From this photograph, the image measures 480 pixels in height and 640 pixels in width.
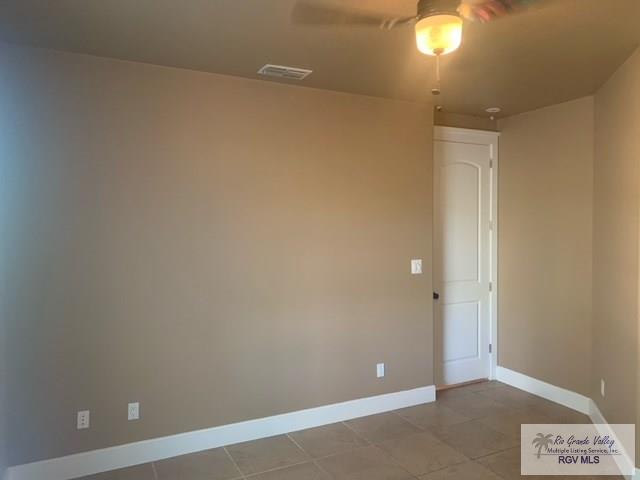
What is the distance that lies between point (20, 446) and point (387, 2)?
3.16 metres

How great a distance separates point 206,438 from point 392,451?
1294 millimetres

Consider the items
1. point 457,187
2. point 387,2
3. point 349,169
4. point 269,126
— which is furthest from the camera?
point 457,187

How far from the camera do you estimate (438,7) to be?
6.21 ft

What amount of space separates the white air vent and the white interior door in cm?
168

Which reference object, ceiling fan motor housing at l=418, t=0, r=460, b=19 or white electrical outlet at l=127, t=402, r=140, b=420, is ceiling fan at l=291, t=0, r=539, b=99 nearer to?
ceiling fan motor housing at l=418, t=0, r=460, b=19

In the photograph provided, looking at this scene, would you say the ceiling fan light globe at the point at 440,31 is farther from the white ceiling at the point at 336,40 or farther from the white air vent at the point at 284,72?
the white air vent at the point at 284,72

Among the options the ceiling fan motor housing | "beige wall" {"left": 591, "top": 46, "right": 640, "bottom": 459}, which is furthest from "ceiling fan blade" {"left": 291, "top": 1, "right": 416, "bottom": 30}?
"beige wall" {"left": 591, "top": 46, "right": 640, "bottom": 459}

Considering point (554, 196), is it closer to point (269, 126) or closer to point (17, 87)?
point (269, 126)

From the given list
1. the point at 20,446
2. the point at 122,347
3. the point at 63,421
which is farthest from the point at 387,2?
the point at 20,446

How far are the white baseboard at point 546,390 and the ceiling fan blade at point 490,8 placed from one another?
320 cm

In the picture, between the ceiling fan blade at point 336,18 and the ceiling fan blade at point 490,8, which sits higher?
the ceiling fan blade at point 336,18

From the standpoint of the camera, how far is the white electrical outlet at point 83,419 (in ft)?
9.64

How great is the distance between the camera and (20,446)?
280 centimetres

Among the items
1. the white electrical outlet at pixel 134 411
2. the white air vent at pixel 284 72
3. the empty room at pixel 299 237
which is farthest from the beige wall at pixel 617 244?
the white electrical outlet at pixel 134 411
